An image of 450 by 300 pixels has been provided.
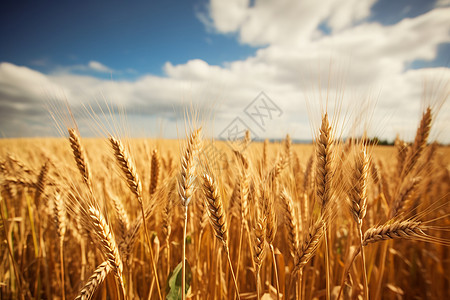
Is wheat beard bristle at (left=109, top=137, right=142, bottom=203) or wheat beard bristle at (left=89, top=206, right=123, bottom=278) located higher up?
wheat beard bristle at (left=109, top=137, right=142, bottom=203)

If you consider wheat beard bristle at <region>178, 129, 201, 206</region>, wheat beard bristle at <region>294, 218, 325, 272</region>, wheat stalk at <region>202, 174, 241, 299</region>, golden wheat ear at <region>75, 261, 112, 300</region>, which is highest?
wheat beard bristle at <region>178, 129, 201, 206</region>

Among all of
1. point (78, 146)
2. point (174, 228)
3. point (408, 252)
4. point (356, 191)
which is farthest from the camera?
point (408, 252)

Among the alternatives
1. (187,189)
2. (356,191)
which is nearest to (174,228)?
(187,189)

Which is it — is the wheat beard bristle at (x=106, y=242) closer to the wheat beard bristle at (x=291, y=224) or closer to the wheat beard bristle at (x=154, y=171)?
the wheat beard bristle at (x=154, y=171)

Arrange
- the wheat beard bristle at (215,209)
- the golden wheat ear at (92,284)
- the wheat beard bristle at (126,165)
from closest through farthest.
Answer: the golden wheat ear at (92,284)
the wheat beard bristle at (215,209)
the wheat beard bristle at (126,165)

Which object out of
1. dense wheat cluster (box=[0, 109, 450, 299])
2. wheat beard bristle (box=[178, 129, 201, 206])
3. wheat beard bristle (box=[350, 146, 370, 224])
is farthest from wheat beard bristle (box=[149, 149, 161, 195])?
wheat beard bristle (box=[350, 146, 370, 224])

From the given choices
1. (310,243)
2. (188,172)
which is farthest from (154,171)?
(310,243)

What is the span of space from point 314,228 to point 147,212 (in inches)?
43.1

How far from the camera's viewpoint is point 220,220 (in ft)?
3.33

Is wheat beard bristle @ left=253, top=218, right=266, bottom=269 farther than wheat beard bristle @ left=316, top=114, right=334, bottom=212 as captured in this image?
No

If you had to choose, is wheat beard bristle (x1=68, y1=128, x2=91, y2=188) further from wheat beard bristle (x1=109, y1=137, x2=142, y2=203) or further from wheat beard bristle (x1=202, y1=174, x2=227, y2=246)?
wheat beard bristle (x1=202, y1=174, x2=227, y2=246)

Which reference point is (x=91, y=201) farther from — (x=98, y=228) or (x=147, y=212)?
(x=147, y=212)

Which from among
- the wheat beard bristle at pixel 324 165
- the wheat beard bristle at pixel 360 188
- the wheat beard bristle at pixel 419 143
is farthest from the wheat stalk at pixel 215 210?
the wheat beard bristle at pixel 419 143

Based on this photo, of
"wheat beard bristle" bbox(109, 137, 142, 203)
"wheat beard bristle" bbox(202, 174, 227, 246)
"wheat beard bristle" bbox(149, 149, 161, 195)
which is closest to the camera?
"wheat beard bristle" bbox(202, 174, 227, 246)
